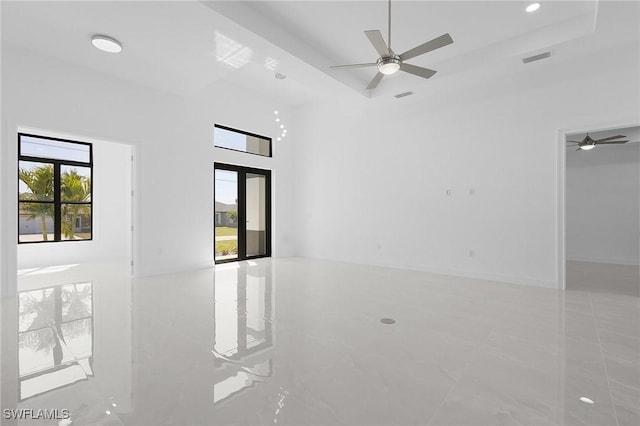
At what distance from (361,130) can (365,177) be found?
3.42ft

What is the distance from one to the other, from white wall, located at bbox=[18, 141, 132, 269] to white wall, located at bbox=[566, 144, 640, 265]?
34.4ft

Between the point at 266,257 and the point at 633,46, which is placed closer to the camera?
the point at 633,46

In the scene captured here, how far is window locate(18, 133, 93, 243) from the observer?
6.13 m

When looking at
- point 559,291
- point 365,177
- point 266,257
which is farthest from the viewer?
point 266,257

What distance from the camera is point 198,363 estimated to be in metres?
2.19

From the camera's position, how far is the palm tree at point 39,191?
242 inches

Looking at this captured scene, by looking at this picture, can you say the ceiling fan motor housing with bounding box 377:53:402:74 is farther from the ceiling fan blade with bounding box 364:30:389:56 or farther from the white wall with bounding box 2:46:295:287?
the white wall with bounding box 2:46:295:287

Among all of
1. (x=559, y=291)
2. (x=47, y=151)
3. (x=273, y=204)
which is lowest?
(x=559, y=291)

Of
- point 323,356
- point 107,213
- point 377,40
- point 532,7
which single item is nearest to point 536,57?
point 532,7

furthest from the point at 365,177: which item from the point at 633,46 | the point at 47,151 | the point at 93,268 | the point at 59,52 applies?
the point at 47,151

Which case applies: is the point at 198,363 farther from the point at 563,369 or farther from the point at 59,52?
the point at 59,52

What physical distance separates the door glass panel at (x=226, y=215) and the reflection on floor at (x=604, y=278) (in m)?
6.20

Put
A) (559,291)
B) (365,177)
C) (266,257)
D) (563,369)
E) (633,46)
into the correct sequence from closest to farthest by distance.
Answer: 1. (563,369)
2. (633,46)
3. (559,291)
4. (365,177)
5. (266,257)

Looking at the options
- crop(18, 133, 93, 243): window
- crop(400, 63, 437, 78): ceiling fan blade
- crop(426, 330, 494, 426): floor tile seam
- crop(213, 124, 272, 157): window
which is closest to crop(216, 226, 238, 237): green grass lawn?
crop(213, 124, 272, 157): window
